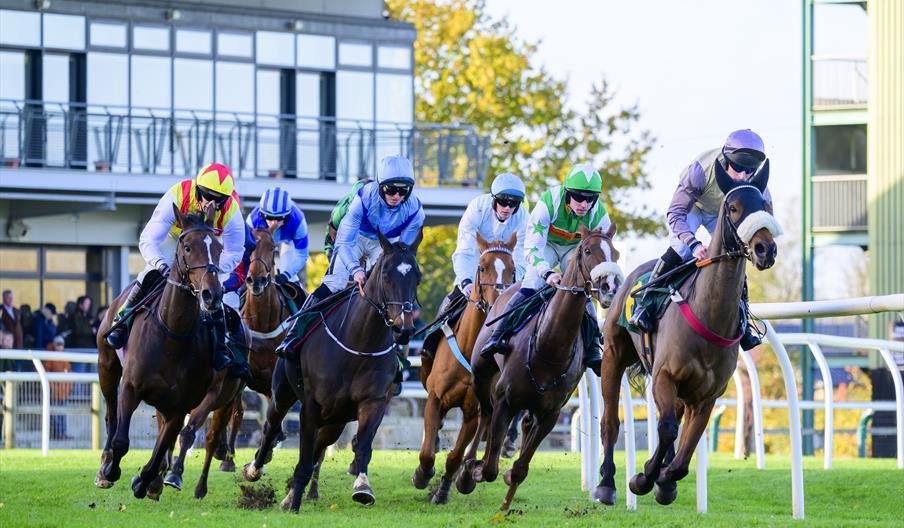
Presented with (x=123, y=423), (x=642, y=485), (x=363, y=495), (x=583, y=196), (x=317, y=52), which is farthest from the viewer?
(x=317, y=52)

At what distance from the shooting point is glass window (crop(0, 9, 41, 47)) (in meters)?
24.4

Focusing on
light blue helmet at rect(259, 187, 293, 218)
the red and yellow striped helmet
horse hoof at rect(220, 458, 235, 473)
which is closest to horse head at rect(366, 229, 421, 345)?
the red and yellow striped helmet

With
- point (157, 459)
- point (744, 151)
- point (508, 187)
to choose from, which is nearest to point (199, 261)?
point (157, 459)

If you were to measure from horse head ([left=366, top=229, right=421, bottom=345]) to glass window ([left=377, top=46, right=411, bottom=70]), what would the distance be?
1888cm

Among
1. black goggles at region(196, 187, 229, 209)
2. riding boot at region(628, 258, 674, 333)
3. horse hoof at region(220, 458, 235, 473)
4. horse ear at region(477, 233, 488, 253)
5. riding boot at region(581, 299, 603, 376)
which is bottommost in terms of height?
horse hoof at region(220, 458, 235, 473)

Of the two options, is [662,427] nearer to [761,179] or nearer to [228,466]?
[761,179]

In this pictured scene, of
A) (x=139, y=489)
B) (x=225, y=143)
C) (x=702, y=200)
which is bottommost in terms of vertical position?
(x=139, y=489)

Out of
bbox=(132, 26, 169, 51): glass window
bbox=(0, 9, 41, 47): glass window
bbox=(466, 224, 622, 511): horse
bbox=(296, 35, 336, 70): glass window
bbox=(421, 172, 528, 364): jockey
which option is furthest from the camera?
bbox=(296, 35, 336, 70): glass window

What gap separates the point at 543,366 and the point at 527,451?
53cm

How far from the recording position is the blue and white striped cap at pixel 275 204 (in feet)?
42.6

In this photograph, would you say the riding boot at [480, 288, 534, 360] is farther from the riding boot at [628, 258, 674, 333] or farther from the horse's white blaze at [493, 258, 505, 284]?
the riding boot at [628, 258, 674, 333]

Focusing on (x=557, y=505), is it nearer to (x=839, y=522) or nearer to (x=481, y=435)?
(x=481, y=435)

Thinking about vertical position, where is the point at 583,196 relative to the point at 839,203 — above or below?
below

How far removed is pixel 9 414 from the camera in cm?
1670
